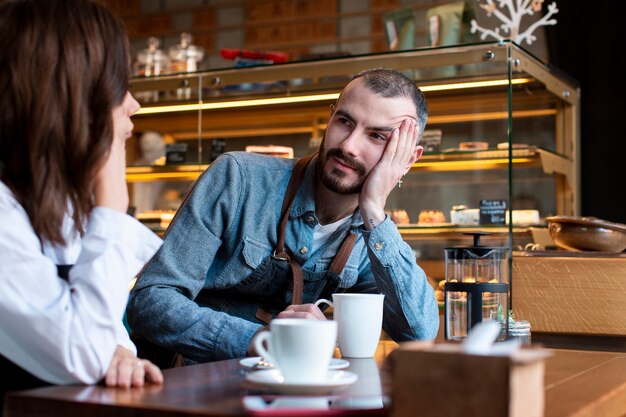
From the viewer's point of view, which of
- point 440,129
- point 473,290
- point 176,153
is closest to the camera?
point 473,290

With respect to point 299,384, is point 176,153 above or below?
above

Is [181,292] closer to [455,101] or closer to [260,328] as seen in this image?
[260,328]

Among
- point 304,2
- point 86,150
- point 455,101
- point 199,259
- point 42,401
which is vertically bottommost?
point 42,401

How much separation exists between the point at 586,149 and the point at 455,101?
4.78 ft

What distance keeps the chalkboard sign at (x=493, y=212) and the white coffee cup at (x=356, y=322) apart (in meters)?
1.47

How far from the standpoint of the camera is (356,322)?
172 centimetres

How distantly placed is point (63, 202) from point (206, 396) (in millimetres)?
390

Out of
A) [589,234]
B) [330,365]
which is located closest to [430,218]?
[589,234]

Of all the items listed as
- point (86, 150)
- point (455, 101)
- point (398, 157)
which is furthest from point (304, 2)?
point (86, 150)

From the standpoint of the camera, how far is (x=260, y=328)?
1.91m

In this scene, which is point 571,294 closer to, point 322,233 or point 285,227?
point 322,233

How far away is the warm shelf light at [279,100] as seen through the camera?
3.29 m

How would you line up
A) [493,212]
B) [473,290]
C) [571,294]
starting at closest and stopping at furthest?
[473,290] → [571,294] → [493,212]

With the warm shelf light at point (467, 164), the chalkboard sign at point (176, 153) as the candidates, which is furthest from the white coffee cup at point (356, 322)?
the chalkboard sign at point (176, 153)
